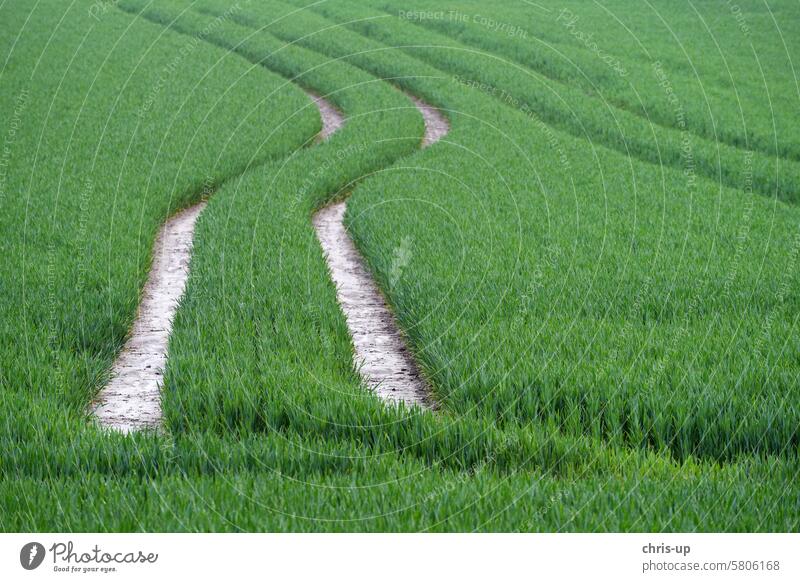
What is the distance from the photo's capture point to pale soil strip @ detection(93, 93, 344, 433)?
735 centimetres

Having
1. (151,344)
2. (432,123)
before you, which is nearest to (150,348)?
(151,344)

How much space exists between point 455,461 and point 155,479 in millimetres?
2020

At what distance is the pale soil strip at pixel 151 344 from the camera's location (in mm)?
7352

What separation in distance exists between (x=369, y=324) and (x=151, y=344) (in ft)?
8.01

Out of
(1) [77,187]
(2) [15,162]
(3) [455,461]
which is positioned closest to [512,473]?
(3) [455,461]

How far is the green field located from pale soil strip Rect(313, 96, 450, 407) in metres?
0.23

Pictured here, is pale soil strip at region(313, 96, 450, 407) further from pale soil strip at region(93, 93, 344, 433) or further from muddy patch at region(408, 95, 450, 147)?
muddy patch at region(408, 95, 450, 147)

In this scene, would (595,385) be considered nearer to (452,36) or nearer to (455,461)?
(455,461)

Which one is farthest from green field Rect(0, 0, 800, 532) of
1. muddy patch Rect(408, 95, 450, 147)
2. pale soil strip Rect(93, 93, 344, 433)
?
muddy patch Rect(408, 95, 450, 147)

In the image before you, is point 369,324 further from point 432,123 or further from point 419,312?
point 432,123

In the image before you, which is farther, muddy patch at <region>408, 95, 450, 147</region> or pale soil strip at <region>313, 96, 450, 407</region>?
muddy patch at <region>408, 95, 450, 147</region>

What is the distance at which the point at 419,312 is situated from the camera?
30.5 feet

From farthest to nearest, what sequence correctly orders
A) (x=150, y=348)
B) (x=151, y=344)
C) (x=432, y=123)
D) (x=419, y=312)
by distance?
(x=432, y=123) < (x=419, y=312) < (x=151, y=344) < (x=150, y=348)

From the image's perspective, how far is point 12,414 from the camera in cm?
638
